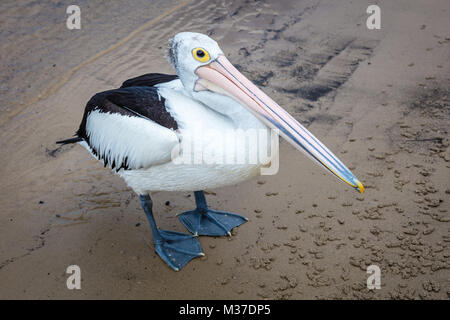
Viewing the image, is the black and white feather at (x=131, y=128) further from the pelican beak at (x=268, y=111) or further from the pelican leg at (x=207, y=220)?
the pelican leg at (x=207, y=220)

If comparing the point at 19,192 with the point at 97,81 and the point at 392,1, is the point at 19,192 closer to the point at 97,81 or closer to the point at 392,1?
the point at 97,81

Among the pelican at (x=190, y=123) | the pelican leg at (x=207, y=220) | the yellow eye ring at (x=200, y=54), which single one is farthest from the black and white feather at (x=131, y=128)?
the pelican leg at (x=207, y=220)

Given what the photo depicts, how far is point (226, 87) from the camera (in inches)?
116

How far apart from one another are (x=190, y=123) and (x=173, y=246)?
3.77 feet

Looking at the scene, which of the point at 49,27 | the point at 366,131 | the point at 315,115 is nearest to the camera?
the point at 366,131

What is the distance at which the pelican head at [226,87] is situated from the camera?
2.76 m

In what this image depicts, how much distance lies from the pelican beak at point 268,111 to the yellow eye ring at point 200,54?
49 millimetres

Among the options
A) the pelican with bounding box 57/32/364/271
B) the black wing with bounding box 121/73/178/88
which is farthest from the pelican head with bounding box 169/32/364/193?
the black wing with bounding box 121/73/178/88

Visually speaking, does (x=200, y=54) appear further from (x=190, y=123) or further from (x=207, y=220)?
(x=207, y=220)

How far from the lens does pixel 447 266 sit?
10.1 feet

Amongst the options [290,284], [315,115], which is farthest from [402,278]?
[315,115]

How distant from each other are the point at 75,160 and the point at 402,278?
3287 mm

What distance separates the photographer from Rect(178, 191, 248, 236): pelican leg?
12.1 ft

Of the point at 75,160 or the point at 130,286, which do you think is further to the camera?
the point at 75,160
